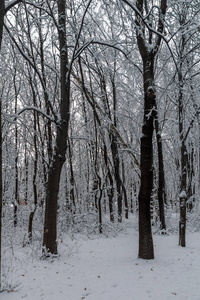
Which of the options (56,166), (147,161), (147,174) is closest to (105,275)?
(147,174)

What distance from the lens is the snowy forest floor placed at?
3.98 m

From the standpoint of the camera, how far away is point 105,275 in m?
4.92

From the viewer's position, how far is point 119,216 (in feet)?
41.1

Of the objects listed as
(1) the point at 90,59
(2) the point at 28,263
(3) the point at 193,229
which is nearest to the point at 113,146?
(1) the point at 90,59

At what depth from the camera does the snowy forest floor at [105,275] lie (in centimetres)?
398

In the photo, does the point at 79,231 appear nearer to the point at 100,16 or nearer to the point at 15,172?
the point at 15,172

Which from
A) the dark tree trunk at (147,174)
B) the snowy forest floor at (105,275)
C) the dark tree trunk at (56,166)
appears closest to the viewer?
the snowy forest floor at (105,275)

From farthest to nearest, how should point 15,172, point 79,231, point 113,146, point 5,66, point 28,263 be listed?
point 15,172 → point 113,146 → point 5,66 → point 79,231 → point 28,263

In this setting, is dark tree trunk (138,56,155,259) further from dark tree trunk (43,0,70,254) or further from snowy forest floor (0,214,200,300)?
dark tree trunk (43,0,70,254)

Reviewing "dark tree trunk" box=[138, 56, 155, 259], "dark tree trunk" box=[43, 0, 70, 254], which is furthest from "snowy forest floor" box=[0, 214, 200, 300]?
"dark tree trunk" box=[43, 0, 70, 254]

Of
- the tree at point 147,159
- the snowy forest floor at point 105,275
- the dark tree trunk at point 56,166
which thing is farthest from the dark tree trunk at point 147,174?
the dark tree trunk at point 56,166

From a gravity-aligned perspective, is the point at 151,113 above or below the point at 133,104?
below

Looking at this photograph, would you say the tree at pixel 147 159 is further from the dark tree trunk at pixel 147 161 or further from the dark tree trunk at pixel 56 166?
the dark tree trunk at pixel 56 166

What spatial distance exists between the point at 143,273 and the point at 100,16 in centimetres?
784
